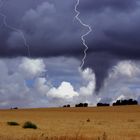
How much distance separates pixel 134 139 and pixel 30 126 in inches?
675

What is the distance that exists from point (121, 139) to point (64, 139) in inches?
388

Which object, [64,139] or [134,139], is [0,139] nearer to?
[64,139]

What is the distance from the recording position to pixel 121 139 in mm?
37094

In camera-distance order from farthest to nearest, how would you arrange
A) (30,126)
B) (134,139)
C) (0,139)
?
(30,126) < (134,139) < (0,139)

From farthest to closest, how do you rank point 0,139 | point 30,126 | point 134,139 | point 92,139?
point 30,126
point 134,139
point 92,139
point 0,139

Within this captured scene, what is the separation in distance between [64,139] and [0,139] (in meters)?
3.29

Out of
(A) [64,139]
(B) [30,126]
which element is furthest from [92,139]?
(B) [30,126]

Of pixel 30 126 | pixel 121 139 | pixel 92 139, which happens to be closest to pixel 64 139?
pixel 92 139

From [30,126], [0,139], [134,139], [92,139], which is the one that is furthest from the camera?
[30,126]

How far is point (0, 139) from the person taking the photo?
27.6 meters

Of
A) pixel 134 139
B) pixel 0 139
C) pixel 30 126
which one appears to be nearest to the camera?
pixel 0 139

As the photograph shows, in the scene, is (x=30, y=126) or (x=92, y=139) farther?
(x=30, y=126)

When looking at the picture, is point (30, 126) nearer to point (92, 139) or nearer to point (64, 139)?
point (92, 139)

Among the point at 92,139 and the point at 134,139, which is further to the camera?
the point at 134,139
